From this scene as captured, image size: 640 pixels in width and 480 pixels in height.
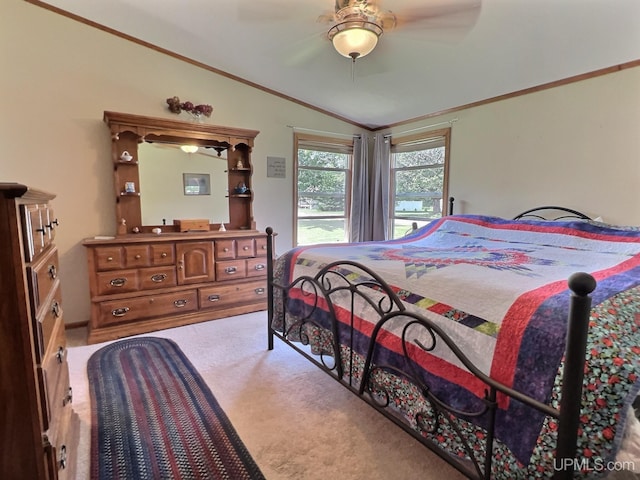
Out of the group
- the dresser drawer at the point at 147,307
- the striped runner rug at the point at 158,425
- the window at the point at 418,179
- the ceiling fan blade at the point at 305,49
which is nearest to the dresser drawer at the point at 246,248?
the dresser drawer at the point at 147,307

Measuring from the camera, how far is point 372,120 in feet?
14.7

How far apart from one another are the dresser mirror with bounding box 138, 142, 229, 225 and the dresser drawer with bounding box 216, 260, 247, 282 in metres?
0.56

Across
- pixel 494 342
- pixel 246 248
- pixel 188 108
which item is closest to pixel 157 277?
pixel 246 248

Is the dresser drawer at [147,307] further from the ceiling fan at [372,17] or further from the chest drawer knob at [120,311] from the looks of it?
the ceiling fan at [372,17]

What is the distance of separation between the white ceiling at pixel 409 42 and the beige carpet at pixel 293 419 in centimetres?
244

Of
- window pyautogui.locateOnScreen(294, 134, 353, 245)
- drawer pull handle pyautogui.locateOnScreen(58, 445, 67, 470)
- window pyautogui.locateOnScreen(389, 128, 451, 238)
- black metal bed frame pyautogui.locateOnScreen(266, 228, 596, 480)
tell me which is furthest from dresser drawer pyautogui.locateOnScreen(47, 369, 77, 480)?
window pyautogui.locateOnScreen(389, 128, 451, 238)

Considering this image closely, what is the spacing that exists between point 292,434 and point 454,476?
76cm

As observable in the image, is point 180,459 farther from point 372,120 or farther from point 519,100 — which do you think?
point 372,120

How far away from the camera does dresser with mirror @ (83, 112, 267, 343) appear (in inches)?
116

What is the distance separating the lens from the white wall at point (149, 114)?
2664 millimetres

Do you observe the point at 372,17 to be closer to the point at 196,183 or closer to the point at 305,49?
the point at 305,49

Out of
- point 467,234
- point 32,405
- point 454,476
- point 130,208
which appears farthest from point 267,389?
point 130,208

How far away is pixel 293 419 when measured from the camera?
187 cm

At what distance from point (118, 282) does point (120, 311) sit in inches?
9.8
